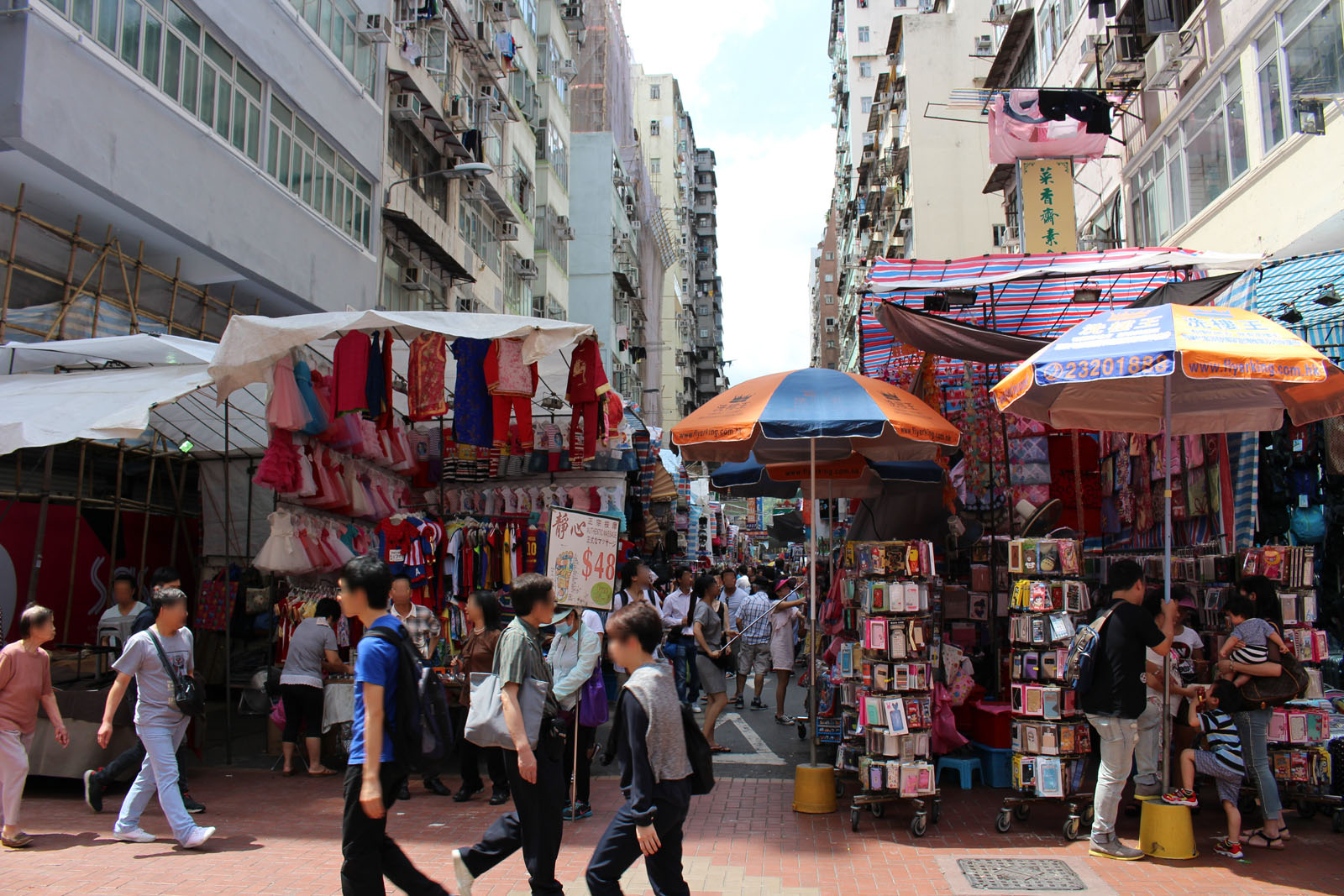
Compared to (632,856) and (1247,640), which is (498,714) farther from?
(1247,640)

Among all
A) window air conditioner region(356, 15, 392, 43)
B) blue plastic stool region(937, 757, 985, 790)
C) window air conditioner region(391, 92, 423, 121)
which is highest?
window air conditioner region(356, 15, 392, 43)

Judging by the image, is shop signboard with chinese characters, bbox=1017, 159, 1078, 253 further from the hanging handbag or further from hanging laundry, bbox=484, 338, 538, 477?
the hanging handbag

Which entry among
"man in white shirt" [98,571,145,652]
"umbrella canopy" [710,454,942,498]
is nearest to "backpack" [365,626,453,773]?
"man in white shirt" [98,571,145,652]

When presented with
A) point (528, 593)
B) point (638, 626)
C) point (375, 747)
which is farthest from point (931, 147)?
point (375, 747)

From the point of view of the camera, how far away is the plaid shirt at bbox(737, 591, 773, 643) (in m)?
13.0

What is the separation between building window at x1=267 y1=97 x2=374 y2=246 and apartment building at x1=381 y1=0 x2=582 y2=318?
1063 millimetres

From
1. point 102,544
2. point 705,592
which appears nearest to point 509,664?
point 705,592

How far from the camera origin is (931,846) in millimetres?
Answer: 6523

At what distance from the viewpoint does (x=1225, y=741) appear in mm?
6391

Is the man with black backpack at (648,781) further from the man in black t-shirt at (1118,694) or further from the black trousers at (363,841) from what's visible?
the man in black t-shirt at (1118,694)

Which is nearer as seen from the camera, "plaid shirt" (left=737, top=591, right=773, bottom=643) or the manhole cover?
the manhole cover

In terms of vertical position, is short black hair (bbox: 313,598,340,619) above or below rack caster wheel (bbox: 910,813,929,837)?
above

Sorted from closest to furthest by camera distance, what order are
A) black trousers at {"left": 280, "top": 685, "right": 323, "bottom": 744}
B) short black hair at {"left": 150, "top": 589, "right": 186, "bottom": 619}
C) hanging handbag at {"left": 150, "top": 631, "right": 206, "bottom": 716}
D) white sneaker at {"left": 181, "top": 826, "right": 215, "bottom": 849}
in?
white sneaker at {"left": 181, "top": 826, "right": 215, "bottom": 849} < hanging handbag at {"left": 150, "top": 631, "right": 206, "bottom": 716} < short black hair at {"left": 150, "top": 589, "right": 186, "bottom": 619} < black trousers at {"left": 280, "top": 685, "right": 323, "bottom": 744}

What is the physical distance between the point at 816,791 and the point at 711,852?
1322 millimetres
